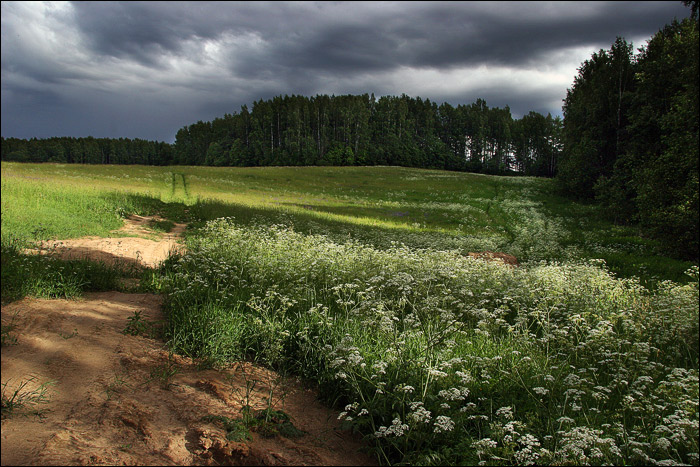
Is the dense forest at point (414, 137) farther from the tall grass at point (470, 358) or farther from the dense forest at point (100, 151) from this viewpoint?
the tall grass at point (470, 358)

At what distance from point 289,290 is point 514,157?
12523cm

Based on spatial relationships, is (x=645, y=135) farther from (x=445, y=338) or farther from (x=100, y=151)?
(x=100, y=151)

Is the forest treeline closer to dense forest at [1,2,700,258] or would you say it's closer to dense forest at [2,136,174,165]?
dense forest at [1,2,700,258]

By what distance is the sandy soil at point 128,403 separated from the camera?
3223 mm

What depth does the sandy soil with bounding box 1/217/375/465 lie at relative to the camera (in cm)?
322

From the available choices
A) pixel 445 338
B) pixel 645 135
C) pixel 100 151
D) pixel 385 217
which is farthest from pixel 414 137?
pixel 445 338

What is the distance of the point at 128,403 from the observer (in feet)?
12.7

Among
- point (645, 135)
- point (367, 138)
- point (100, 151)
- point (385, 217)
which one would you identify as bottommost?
point (385, 217)

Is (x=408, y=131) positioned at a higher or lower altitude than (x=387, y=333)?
higher

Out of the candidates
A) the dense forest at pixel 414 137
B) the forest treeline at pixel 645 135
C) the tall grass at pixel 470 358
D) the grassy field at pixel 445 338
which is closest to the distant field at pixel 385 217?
the grassy field at pixel 445 338

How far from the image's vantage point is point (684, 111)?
14.9m

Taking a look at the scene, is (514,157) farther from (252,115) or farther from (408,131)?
(252,115)

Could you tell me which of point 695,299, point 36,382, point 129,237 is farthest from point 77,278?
point 695,299

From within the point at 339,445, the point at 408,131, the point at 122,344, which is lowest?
the point at 339,445
